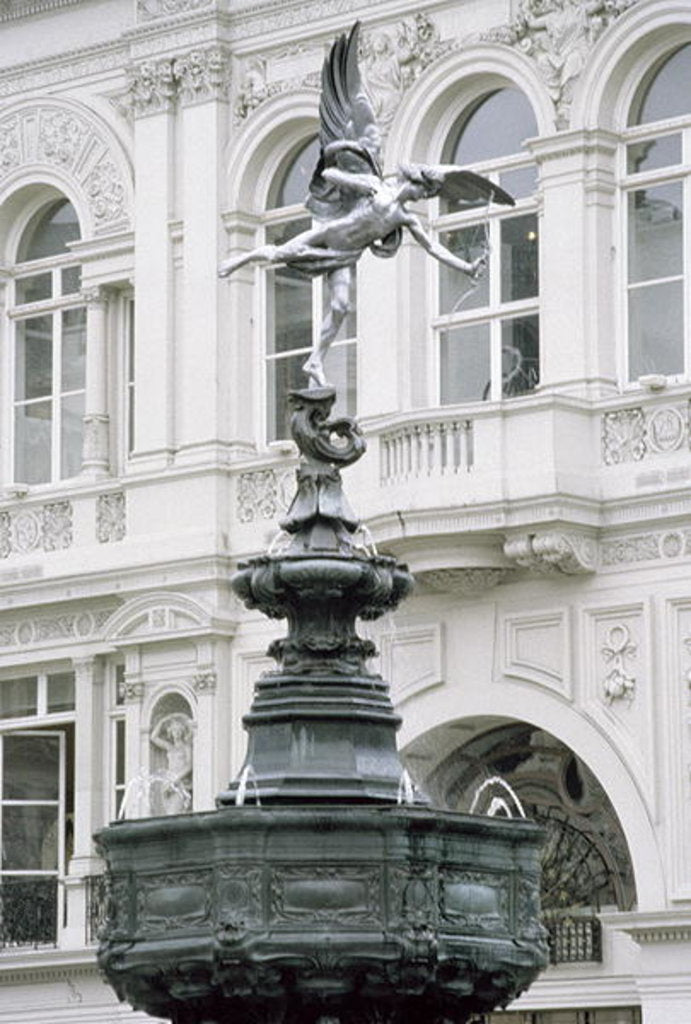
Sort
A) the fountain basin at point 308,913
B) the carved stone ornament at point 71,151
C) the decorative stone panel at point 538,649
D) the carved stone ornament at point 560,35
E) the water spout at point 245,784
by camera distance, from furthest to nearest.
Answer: the carved stone ornament at point 71,151, the carved stone ornament at point 560,35, the decorative stone panel at point 538,649, the water spout at point 245,784, the fountain basin at point 308,913

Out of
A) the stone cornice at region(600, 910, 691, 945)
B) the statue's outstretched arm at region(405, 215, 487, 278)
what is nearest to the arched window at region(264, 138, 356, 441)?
the stone cornice at region(600, 910, 691, 945)

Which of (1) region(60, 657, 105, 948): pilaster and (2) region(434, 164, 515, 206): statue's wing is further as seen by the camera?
(1) region(60, 657, 105, 948): pilaster

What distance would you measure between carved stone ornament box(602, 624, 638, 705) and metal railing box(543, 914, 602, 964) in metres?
2.33

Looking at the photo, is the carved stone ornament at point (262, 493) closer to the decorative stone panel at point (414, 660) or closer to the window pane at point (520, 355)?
the decorative stone panel at point (414, 660)

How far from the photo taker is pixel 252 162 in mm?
36750

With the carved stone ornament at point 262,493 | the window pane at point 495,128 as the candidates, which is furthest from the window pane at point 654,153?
the carved stone ornament at point 262,493

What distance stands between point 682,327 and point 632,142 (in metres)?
1.93

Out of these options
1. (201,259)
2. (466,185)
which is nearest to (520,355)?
(201,259)

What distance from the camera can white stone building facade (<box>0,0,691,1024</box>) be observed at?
3259cm

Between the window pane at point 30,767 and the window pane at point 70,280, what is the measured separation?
4966 millimetres

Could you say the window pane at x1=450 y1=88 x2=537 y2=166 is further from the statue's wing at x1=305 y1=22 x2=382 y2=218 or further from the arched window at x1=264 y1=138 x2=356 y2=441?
the statue's wing at x1=305 y1=22 x2=382 y2=218

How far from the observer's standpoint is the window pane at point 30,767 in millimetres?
38031

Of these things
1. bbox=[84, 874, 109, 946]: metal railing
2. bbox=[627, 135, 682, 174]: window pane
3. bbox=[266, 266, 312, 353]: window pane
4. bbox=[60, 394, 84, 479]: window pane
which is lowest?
bbox=[84, 874, 109, 946]: metal railing

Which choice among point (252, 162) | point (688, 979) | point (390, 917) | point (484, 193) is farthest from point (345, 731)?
A: point (252, 162)
